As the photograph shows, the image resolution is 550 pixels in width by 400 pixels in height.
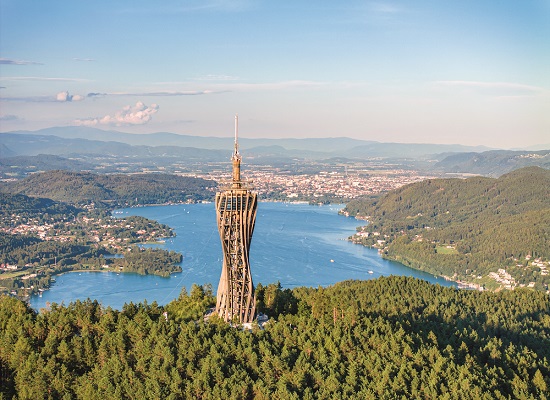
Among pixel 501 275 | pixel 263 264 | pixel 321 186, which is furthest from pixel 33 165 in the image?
pixel 501 275

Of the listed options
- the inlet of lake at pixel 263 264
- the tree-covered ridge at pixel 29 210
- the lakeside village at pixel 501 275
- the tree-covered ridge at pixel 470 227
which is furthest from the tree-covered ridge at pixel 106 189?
the lakeside village at pixel 501 275

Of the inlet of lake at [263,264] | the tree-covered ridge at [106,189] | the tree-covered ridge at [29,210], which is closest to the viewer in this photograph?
the inlet of lake at [263,264]

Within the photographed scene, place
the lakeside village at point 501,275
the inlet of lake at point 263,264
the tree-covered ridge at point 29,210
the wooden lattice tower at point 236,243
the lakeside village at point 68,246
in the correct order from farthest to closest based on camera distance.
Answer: the tree-covered ridge at point 29,210, the lakeside village at point 68,246, the lakeside village at point 501,275, the inlet of lake at point 263,264, the wooden lattice tower at point 236,243

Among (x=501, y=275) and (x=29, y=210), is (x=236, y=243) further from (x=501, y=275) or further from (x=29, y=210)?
(x=29, y=210)

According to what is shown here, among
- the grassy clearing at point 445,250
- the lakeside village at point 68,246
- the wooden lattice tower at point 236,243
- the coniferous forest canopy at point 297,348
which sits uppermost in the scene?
the wooden lattice tower at point 236,243

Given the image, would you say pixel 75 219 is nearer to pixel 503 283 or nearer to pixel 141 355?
pixel 503 283

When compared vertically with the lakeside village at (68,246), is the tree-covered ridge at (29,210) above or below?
above

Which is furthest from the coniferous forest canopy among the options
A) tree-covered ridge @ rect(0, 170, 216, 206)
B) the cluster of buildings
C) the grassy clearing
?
tree-covered ridge @ rect(0, 170, 216, 206)

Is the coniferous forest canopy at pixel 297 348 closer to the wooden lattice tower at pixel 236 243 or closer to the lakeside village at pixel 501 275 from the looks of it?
the wooden lattice tower at pixel 236 243
